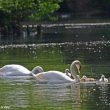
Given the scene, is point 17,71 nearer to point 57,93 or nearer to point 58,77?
point 58,77

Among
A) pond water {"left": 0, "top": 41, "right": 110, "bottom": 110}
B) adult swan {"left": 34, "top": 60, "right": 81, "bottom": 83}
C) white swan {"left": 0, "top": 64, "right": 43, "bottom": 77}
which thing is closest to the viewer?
pond water {"left": 0, "top": 41, "right": 110, "bottom": 110}

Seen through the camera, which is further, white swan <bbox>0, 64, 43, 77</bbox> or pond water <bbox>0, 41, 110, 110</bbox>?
white swan <bbox>0, 64, 43, 77</bbox>

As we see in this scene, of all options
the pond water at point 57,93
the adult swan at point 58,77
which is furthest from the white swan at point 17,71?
the adult swan at point 58,77

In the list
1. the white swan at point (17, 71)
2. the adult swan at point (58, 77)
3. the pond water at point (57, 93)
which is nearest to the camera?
the pond water at point (57, 93)

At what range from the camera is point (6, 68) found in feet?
103

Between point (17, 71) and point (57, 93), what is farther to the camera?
point (17, 71)

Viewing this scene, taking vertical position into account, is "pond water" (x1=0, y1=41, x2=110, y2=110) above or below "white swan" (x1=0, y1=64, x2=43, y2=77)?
below

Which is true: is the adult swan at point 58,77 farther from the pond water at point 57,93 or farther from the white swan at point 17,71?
the white swan at point 17,71

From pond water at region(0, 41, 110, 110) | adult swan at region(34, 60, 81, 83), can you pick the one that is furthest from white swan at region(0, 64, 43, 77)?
adult swan at region(34, 60, 81, 83)

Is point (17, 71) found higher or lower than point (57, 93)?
higher

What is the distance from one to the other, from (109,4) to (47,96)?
97.2 metres

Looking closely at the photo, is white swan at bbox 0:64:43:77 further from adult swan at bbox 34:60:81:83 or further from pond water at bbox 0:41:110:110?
adult swan at bbox 34:60:81:83

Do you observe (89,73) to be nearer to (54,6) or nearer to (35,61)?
(35,61)

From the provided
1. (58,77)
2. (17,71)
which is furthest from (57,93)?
(17,71)
